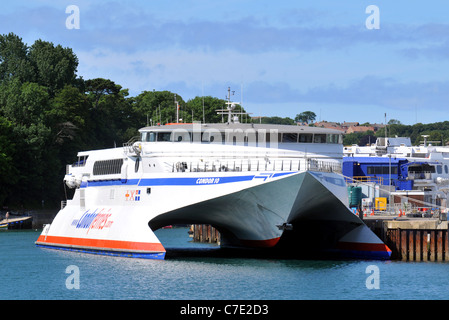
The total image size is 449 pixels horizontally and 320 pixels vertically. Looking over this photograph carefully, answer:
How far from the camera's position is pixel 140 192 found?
51656 millimetres

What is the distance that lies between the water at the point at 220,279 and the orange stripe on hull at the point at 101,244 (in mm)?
801

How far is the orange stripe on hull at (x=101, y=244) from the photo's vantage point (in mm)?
49969

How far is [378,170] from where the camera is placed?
86188mm

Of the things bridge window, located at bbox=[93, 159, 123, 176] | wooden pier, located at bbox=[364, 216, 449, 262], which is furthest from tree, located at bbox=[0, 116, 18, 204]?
wooden pier, located at bbox=[364, 216, 449, 262]

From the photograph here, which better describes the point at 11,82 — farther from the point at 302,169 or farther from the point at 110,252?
the point at 302,169

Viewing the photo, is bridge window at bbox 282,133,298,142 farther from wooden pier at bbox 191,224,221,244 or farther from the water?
wooden pier at bbox 191,224,221,244

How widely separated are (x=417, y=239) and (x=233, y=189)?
40.7 ft

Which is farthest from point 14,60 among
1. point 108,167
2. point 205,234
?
point 108,167

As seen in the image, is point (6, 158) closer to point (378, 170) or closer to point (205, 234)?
point (205, 234)

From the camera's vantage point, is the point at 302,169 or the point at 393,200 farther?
the point at 393,200

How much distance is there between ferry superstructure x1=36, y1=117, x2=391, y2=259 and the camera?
47.9m

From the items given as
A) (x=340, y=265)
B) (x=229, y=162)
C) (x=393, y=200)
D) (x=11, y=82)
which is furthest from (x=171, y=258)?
(x=11, y=82)

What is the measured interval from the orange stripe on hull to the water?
80 centimetres

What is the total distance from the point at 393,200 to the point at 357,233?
2159cm
